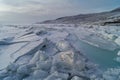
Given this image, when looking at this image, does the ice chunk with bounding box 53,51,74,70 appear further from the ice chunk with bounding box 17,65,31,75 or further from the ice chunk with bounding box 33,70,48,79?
the ice chunk with bounding box 17,65,31,75

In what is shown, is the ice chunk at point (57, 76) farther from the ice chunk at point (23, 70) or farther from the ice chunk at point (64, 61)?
the ice chunk at point (23, 70)

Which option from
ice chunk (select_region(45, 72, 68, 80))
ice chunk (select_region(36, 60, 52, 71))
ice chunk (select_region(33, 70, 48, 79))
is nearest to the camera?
ice chunk (select_region(45, 72, 68, 80))

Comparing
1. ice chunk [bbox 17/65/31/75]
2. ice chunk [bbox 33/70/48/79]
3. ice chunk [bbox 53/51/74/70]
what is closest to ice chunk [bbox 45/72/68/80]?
ice chunk [bbox 33/70/48/79]

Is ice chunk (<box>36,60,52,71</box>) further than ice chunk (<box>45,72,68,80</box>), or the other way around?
ice chunk (<box>36,60,52,71</box>)

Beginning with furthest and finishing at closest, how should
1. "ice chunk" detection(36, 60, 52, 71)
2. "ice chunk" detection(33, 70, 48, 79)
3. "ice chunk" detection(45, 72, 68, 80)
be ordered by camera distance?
"ice chunk" detection(36, 60, 52, 71)
"ice chunk" detection(33, 70, 48, 79)
"ice chunk" detection(45, 72, 68, 80)

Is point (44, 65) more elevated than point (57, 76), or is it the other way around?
point (44, 65)

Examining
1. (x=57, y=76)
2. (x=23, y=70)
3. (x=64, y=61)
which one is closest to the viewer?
(x=57, y=76)

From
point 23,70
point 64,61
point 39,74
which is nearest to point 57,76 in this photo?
point 39,74

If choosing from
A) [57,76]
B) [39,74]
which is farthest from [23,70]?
[57,76]

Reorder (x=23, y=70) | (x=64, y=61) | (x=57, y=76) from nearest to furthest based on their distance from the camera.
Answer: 1. (x=57, y=76)
2. (x=23, y=70)
3. (x=64, y=61)

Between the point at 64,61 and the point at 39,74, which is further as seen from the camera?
the point at 64,61

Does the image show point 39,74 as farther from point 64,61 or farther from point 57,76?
point 64,61

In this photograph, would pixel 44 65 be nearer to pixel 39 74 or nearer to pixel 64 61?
→ pixel 39 74
